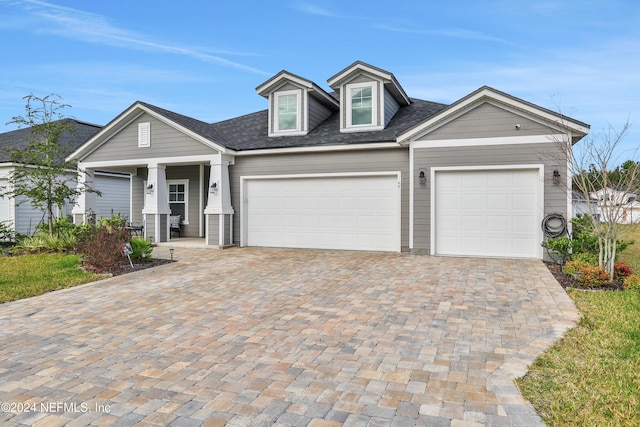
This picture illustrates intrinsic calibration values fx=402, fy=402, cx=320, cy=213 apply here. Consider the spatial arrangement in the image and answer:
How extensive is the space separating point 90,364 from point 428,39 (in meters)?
14.9

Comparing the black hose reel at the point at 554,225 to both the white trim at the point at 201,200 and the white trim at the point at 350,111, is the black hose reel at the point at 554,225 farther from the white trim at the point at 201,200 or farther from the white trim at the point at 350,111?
the white trim at the point at 201,200

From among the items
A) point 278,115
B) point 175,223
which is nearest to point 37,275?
point 175,223

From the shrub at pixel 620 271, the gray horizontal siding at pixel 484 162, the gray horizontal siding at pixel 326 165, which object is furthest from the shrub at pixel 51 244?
the shrub at pixel 620 271

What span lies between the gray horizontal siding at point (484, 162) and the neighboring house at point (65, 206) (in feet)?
39.0

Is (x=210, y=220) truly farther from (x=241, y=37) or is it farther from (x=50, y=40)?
(x=50, y=40)

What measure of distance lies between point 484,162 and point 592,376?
24.6ft

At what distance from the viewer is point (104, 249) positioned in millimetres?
8828

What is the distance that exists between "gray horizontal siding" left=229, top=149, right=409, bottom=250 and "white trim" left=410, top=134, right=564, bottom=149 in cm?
80

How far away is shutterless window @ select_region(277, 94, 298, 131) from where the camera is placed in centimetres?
1346

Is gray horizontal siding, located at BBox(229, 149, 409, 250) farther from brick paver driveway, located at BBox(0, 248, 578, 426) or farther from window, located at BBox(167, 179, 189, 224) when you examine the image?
brick paver driveway, located at BBox(0, 248, 578, 426)

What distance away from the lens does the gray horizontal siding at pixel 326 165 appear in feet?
36.7

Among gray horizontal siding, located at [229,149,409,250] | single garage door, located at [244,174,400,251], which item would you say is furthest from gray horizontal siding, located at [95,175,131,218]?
single garage door, located at [244,174,400,251]

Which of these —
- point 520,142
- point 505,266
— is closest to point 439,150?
point 520,142

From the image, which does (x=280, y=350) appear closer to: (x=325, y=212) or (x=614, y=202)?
(x=614, y=202)
